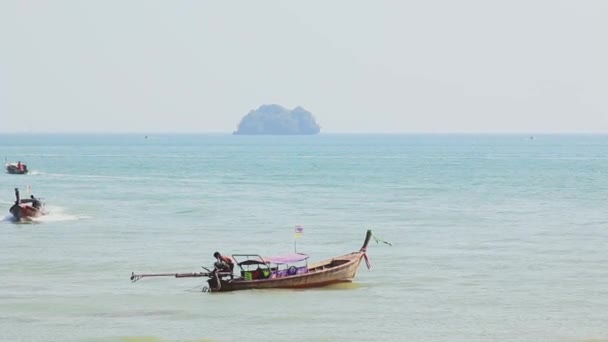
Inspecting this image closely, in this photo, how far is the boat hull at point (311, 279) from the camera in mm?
51106

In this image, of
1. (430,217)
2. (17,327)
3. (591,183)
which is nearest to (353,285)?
(17,327)

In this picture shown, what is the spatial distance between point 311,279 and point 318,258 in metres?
9.33

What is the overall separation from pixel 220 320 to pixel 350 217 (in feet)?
142

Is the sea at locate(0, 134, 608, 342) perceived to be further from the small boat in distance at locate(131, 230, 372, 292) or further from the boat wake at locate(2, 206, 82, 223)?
the small boat in distance at locate(131, 230, 372, 292)

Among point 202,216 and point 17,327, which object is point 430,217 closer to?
point 202,216

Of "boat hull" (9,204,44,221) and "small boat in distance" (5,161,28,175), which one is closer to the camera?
"boat hull" (9,204,44,221)

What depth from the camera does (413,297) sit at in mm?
49500

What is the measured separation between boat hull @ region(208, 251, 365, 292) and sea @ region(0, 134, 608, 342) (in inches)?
21.9

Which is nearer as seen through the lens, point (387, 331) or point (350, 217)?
point (387, 331)

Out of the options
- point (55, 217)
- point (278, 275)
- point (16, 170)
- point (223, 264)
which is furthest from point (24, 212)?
point (16, 170)

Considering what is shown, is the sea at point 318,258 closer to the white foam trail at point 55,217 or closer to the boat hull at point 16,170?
the white foam trail at point 55,217

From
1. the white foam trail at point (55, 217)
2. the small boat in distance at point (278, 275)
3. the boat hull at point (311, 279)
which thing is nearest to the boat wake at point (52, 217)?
the white foam trail at point (55, 217)


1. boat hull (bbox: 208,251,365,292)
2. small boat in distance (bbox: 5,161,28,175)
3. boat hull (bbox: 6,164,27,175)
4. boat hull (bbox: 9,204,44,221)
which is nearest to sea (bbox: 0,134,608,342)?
boat hull (bbox: 208,251,365,292)

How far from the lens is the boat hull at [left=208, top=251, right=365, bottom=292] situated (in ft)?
168
